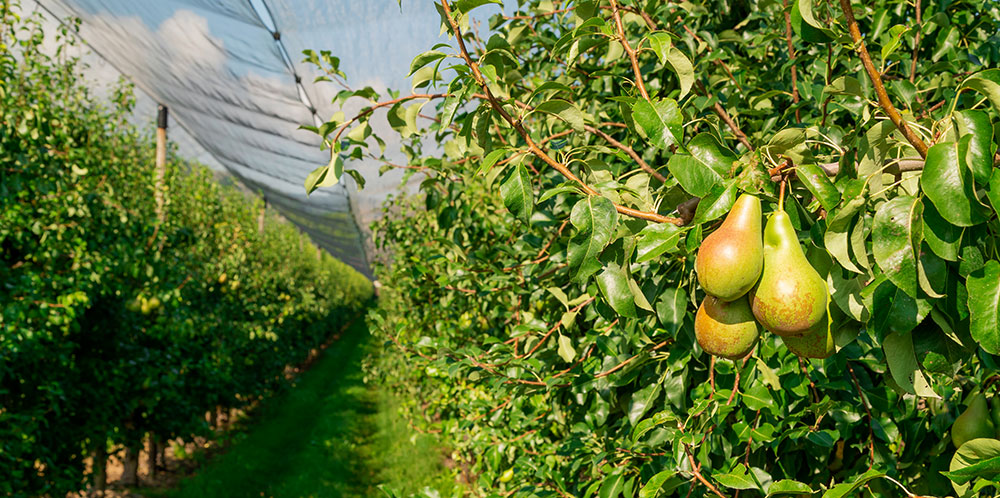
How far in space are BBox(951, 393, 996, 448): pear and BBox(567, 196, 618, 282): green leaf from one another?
813 mm

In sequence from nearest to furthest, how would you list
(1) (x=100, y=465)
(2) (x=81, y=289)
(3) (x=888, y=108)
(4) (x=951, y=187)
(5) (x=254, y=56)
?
(4) (x=951, y=187)
(3) (x=888, y=108)
(2) (x=81, y=289)
(1) (x=100, y=465)
(5) (x=254, y=56)

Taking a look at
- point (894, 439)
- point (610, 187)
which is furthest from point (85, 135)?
point (894, 439)

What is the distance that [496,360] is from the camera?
1826 mm

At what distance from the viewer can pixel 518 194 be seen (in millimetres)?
973

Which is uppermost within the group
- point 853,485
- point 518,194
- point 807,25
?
point 807,25

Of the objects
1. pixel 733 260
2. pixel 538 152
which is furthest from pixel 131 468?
pixel 733 260

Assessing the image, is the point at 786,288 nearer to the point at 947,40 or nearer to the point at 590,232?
the point at 590,232

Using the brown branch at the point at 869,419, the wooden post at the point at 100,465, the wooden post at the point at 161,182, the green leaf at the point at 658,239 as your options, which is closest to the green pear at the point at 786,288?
the green leaf at the point at 658,239

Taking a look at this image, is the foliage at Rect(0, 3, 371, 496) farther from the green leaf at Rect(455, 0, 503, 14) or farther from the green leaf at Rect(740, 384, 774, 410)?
the green leaf at Rect(740, 384, 774, 410)

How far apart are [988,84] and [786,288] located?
327 mm

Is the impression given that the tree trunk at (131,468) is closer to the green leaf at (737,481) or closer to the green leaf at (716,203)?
the green leaf at (737,481)

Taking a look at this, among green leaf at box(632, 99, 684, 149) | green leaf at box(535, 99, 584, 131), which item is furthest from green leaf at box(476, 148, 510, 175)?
green leaf at box(632, 99, 684, 149)

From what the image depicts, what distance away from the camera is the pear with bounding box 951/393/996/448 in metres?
1.07

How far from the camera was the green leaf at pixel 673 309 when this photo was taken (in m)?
1.03
